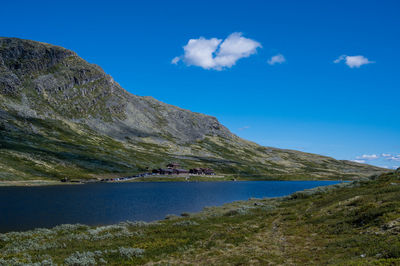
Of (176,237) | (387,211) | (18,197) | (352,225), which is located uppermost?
(387,211)

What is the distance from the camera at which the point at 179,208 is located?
7306cm

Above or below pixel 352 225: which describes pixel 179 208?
below

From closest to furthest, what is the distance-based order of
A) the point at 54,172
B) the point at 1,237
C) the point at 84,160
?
the point at 1,237, the point at 54,172, the point at 84,160

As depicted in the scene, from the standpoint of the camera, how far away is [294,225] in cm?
3725

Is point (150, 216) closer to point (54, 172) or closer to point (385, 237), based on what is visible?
point (385, 237)

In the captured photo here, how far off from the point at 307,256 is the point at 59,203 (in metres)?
75.2

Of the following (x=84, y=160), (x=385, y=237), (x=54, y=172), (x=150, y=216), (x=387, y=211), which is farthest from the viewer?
(x=84, y=160)

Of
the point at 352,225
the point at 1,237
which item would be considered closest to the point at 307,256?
the point at 352,225

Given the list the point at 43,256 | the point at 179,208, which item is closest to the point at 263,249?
the point at 43,256

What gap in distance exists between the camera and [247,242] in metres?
30.1

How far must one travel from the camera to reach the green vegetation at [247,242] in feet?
74.2

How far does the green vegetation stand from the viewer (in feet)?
74.2

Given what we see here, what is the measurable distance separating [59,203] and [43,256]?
58.9 metres

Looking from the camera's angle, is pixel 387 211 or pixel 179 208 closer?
pixel 387 211
